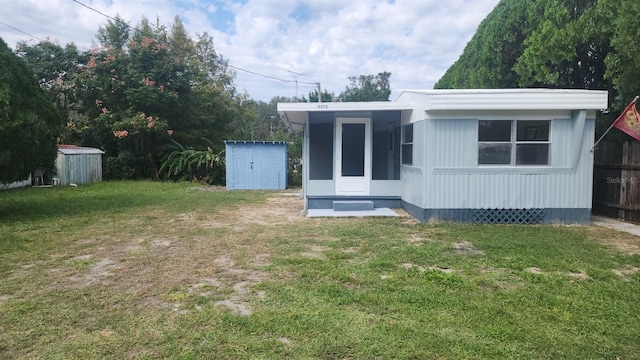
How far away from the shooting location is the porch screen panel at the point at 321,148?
10.5 m

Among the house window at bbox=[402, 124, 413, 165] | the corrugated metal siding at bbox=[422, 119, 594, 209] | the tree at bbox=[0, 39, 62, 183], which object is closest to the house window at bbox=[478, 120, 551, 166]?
the corrugated metal siding at bbox=[422, 119, 594, 209]

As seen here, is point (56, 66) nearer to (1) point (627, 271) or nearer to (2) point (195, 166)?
(2) point (195, 166)

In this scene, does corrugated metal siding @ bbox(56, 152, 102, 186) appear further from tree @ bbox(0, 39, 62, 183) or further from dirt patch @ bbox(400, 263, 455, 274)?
dirt patch @ bbox(400, 263, 455, 274)

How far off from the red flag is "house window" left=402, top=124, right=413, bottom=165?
3.70m

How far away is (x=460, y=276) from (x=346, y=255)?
61.1 inches

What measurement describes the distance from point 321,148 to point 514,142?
14.1 ft

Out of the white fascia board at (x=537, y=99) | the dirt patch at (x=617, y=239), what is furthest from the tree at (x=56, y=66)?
the dirt patch at (x=617, y=239)

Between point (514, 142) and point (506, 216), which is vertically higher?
point (514, 142)

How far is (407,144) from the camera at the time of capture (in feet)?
32.0

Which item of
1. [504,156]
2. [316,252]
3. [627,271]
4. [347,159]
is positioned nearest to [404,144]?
[347,159]

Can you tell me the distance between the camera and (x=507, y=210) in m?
8.39

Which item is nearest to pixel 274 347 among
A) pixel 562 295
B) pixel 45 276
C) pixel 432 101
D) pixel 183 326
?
pixel 183 326

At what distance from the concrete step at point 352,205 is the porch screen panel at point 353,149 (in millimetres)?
739

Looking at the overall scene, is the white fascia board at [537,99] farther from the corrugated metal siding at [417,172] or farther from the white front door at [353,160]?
the white front door at [353,160]
